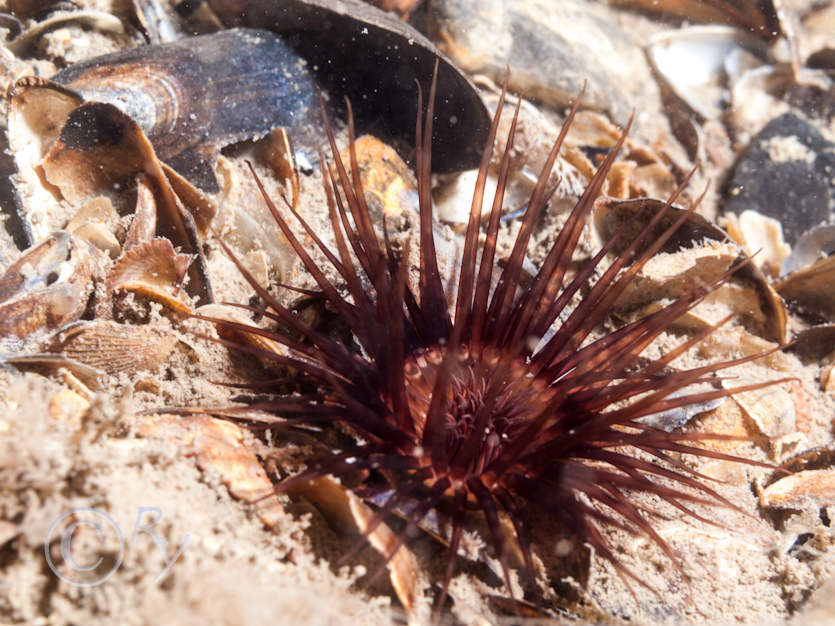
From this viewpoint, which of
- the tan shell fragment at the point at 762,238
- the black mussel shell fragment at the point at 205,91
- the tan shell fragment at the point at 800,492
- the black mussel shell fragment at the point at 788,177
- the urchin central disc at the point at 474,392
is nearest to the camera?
the urchin central disc at the point at 474,392

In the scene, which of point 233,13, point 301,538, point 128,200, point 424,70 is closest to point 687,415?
point 301,538

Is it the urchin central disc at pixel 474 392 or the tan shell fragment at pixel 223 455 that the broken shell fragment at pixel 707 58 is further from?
the tan shell fragment at pixel 223 455

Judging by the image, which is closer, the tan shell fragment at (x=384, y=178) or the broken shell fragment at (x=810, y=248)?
the tan shell fragment at (x=384, y=178)

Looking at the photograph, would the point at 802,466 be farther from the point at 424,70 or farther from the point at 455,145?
the point at 424,70

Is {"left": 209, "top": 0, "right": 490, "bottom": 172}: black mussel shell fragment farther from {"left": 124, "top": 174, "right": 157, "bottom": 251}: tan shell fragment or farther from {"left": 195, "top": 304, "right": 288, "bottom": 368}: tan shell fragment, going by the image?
{"left": 195, "top": 304, "right": 288, "bottom": 368}: tan shell fragment

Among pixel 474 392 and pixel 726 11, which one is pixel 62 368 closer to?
pixel 474 392

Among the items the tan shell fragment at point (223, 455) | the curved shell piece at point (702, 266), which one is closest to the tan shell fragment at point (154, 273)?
the tan shell fragment at point (223, 455)

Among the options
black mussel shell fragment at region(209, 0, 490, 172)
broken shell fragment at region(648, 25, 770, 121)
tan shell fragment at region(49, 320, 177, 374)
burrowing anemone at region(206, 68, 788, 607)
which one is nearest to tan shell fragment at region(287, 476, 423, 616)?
burrowing anemone at region(206, 68, 788, 607)
